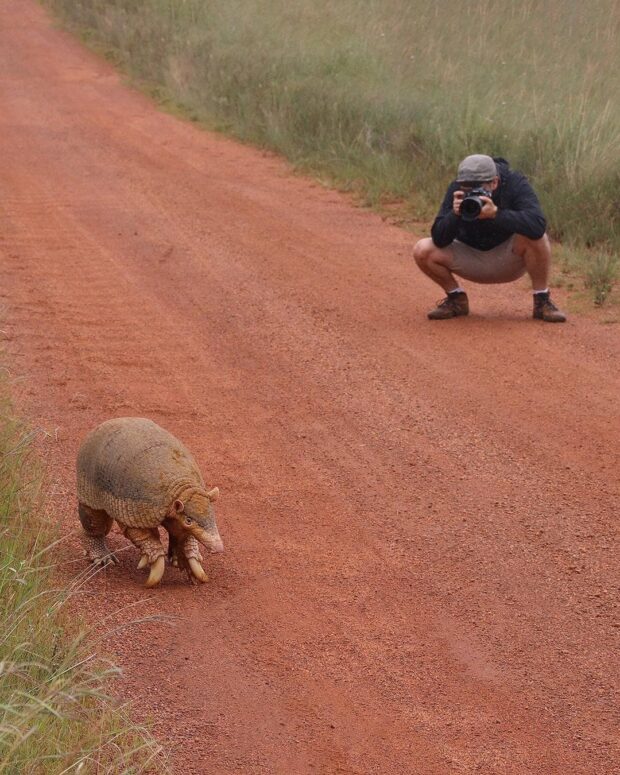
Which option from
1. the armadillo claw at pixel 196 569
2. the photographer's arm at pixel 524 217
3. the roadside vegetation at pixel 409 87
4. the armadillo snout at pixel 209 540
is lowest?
the roadside vegetation at pixel 409 87

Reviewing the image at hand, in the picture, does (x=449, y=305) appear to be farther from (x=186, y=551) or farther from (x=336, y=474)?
(x=186, y=551)

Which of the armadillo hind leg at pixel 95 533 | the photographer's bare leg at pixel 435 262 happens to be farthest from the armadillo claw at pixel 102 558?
the photographer's bare leg at pixel 435 262

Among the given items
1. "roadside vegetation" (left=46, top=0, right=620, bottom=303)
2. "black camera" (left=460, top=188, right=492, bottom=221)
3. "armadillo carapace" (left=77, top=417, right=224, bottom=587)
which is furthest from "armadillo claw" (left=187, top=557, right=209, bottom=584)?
"roadside vegetation" (left=46, top=0, right=620, bottom=303)

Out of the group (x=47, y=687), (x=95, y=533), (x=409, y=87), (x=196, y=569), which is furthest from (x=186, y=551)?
(x=409, y=87)

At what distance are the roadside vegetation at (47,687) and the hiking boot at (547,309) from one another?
4.25 metres

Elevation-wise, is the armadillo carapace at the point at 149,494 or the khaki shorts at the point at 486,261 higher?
the armadillo carapace at the point at 149,494

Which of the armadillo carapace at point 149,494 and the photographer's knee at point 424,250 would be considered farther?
the photographer's knee at point 424,250

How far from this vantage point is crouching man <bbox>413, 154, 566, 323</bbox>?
7723 mm

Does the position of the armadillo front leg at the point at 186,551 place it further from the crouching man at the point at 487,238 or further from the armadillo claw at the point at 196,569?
the crouching man at the point at 487,238

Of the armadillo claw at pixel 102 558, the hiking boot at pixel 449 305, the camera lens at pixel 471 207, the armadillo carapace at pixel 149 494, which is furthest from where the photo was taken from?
the hiking boot at pixel 449 305

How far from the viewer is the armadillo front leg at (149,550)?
4.71 m

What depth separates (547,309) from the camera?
8141 mm

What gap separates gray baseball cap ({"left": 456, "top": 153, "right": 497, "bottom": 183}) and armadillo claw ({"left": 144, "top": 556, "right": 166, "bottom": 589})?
3.73 m

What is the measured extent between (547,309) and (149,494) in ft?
13.4
